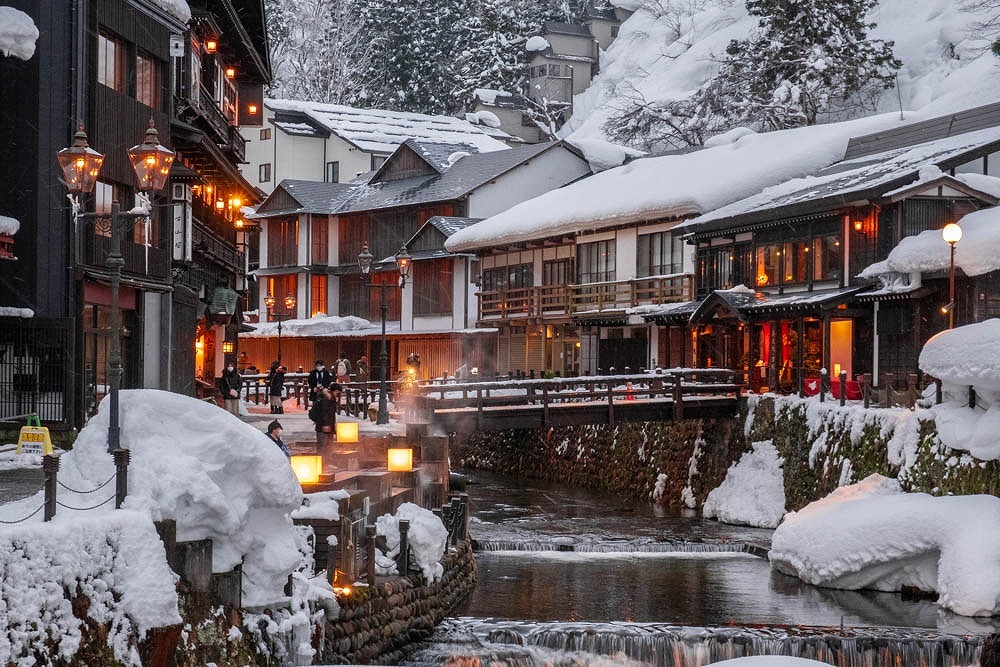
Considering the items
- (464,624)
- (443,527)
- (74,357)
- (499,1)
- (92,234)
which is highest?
(499,1)

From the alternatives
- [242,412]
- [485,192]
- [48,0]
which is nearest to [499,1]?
[485,192]

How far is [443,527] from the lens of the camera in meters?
21.0

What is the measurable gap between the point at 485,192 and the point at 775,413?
25.7 meters

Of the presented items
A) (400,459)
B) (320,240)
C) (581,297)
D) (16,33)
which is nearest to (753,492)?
(400,459)

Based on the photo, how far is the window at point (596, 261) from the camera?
4569cm

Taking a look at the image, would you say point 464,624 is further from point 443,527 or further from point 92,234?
point 92,234

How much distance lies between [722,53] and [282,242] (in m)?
31.8

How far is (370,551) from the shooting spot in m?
17.8

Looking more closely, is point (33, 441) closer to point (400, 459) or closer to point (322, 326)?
point (400, 459)

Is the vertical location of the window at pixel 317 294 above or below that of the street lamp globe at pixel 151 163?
above

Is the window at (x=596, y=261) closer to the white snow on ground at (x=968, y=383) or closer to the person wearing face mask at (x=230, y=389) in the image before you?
the person wearing face mask at (x=230, y=389)

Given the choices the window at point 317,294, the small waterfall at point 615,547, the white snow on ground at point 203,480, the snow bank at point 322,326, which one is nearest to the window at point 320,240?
the window at point 317,294

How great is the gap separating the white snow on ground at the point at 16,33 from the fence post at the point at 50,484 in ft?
49.0

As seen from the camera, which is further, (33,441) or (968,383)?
(968,383)
